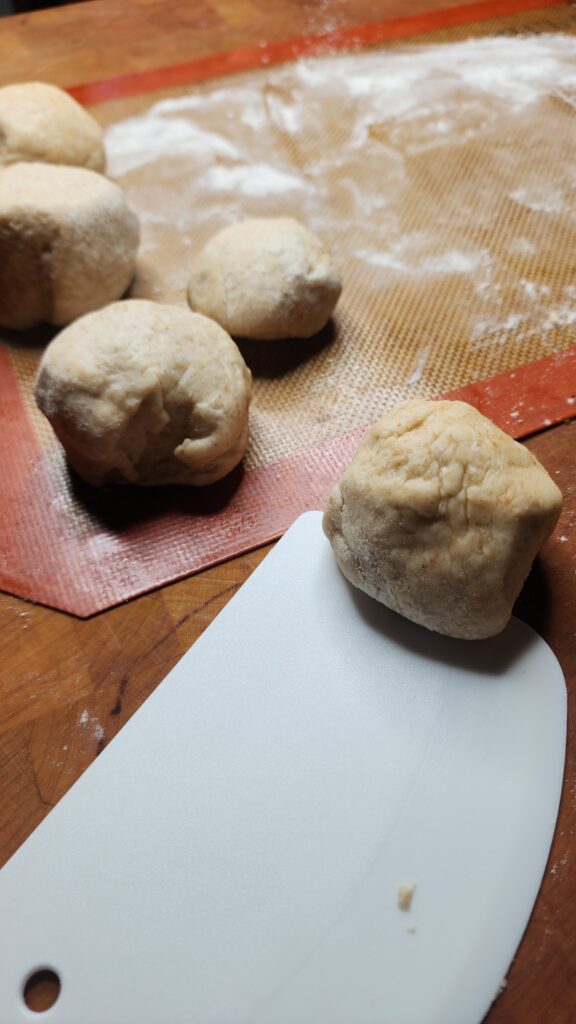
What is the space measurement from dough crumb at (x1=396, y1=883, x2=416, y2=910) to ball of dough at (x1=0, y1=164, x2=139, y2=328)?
110 cm

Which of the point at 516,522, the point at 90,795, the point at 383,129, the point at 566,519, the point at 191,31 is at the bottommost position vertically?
the point at 90,795

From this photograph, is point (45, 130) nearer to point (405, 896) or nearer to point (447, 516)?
point (447, 516)

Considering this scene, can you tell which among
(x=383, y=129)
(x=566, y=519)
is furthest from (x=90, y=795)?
(x=383, y=129)

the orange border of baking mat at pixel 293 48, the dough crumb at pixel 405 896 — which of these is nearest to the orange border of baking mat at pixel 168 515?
the dough crumb at pixel 405 896

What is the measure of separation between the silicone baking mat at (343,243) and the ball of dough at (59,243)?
86mm

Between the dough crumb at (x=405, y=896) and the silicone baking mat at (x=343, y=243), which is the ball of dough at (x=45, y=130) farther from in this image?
the dough crumb at (x=405, y=896)

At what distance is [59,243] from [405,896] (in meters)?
1.13

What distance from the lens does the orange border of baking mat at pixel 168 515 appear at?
1142 mm

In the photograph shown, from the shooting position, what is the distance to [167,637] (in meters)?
1.08

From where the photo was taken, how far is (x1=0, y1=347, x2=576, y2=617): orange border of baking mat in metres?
1.14

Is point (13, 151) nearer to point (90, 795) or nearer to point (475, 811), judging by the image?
point (90, 795)

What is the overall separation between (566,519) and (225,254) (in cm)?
75

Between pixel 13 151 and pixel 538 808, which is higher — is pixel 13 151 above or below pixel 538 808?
above

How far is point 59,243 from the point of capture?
53.7 inches
